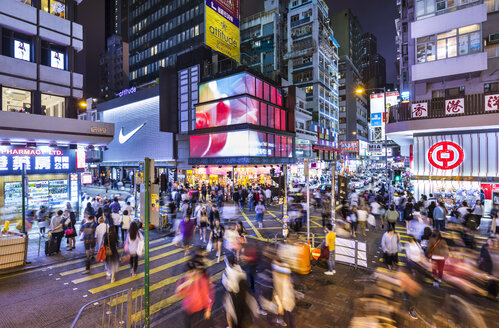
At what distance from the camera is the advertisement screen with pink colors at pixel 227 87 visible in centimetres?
3088

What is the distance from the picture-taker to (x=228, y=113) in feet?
104

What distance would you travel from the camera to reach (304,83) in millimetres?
59312

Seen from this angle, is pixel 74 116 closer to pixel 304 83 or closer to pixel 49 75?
pixel 49 75

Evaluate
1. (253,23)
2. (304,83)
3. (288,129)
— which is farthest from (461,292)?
(253,23)

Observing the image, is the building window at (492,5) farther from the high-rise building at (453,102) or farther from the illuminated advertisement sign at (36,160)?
the illuminated advertisement sign at (36,160)

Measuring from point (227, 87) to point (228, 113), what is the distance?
356 cm

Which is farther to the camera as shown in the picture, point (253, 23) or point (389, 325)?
point (253, 23)

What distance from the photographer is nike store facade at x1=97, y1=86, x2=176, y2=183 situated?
3903cm

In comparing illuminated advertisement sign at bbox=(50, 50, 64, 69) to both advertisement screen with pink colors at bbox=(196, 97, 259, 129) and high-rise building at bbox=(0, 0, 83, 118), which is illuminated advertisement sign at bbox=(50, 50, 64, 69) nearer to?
high-rise building at bbox=(0, 0, 83, 118)

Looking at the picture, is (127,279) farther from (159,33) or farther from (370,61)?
(370,61)

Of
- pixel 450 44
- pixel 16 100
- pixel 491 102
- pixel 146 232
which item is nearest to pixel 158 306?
pixel 146 232

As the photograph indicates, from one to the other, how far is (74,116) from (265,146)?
21.1 meters

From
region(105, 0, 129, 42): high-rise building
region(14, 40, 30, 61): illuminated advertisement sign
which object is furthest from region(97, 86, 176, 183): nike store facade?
region(105, 0, 129, 42): high-rise building

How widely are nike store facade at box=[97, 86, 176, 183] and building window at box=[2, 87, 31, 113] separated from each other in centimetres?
1704
